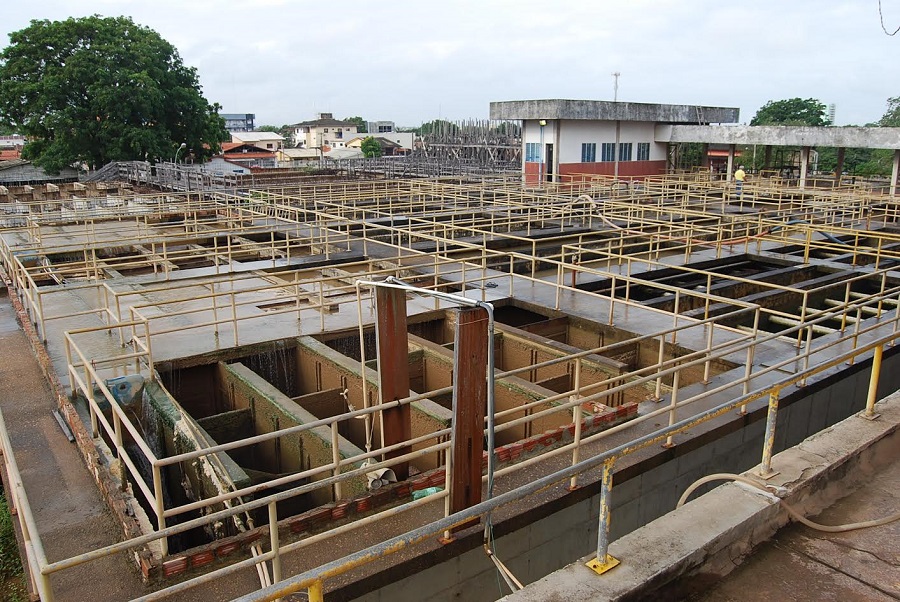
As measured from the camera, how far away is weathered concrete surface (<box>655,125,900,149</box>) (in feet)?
118

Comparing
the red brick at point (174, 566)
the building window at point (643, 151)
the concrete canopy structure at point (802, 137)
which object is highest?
the concrete canopy structure at point (802, 137)

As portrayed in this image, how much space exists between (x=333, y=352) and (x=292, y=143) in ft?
546

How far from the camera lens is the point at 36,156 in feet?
159

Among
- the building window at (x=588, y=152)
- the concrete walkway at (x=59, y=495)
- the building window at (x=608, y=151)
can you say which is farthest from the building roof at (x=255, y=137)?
the concrete walkway at (x=59, y=495)

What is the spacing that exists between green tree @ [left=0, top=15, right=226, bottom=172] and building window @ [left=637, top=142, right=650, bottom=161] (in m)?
32.0

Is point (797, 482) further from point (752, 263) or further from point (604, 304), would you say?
point (752, 263)

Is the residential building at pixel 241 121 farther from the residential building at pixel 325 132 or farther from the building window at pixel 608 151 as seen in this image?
the building window at pixel 608 151

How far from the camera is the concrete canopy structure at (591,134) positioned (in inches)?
1697

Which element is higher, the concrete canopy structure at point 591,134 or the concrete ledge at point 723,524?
the concrete canopy structure at point 591,134

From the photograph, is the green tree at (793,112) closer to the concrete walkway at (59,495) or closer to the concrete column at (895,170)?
the concrete column at (895,170)

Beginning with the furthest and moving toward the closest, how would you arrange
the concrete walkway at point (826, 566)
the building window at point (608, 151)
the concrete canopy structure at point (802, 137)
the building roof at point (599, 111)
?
the building window at point (608, 151) → the building roof at point (599, 111) → the concrete canopy structure at point (802, 137) → the concrete walkway at point (826, 566)

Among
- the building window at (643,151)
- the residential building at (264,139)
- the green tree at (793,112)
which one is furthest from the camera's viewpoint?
the residential building at (264,139)

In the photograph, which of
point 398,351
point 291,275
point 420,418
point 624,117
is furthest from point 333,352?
point 624,117

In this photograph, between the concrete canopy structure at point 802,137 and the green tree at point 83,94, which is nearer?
the concrete canopy structure at point 802,137
